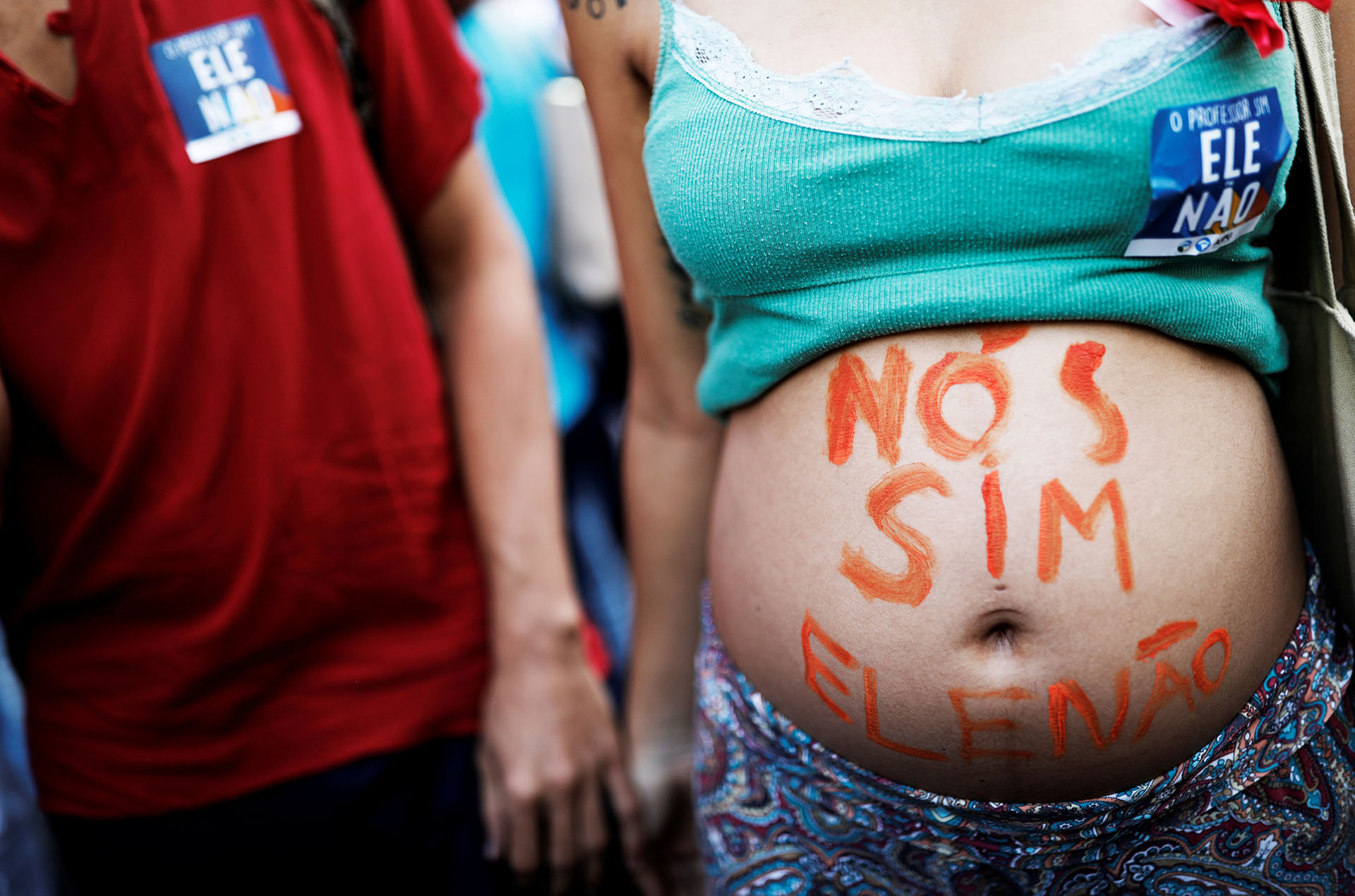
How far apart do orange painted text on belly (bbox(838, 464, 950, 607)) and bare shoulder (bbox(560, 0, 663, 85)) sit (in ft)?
1.62

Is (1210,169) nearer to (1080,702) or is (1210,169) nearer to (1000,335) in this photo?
(1000,335)

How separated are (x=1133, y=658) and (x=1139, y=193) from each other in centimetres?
41

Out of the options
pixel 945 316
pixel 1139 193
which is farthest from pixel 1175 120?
pixel 945 316

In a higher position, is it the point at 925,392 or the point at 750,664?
the point at 925,392

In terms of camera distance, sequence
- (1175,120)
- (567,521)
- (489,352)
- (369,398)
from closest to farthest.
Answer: (1175,120), (369,398), (489,352), (567,521)

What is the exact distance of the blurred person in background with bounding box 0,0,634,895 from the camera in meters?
1.16

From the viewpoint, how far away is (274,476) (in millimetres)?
1261

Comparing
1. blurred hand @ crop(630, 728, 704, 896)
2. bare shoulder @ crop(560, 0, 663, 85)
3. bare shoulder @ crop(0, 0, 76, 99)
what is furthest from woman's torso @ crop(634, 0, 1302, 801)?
bare shoulder @ crop(0, 0, 76, 99)

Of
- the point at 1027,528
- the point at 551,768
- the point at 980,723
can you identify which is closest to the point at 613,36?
the point at 1027,528

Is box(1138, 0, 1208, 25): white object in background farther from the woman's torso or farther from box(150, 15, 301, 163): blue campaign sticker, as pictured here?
box(150, 15, 301, 163): blue campaign sticker

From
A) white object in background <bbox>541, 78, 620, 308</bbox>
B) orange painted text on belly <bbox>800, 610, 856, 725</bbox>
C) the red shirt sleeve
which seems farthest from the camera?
white object in background <bbox>541, 78, 620, 308</bbox>

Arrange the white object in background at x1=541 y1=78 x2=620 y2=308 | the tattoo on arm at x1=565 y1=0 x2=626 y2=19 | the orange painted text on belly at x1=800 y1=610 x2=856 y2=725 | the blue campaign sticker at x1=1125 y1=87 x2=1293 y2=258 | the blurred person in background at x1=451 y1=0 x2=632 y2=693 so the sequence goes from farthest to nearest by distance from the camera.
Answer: the white object in background at x1=541 y1=78 x2=620 y2=308
the blurred person in background at x1=451 y1=0 x2=632 y2=693
the tattoo on arm at x1=565 y1=0 x2=626 y2=19
the orange painted text on belly at x1=800 y1=610 x2=856 y2=725
the blue campaign sticker at x1=1125 y1=87 x2=1293 y2=258

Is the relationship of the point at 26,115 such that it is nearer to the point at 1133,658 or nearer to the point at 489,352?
the point at 489,352

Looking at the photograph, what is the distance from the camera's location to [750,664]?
111 cm
